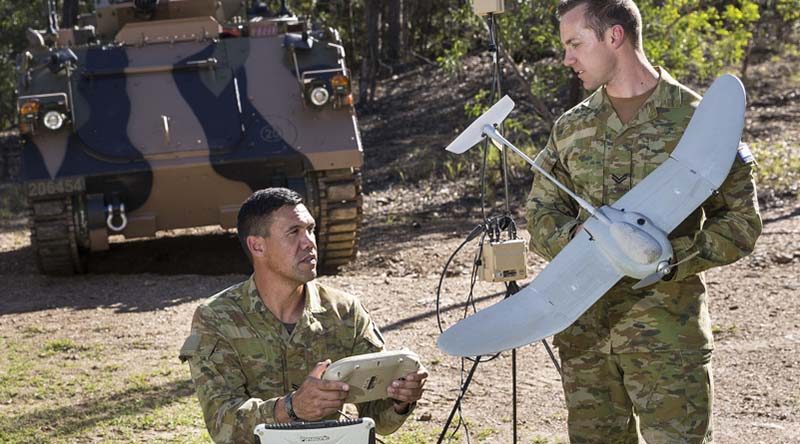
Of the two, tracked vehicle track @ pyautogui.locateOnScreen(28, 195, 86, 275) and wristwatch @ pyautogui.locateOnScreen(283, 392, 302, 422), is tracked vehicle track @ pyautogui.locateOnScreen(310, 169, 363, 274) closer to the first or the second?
tracked vehicle track @ pyautogui.locateOnScreen(28, 195, 86, 275)

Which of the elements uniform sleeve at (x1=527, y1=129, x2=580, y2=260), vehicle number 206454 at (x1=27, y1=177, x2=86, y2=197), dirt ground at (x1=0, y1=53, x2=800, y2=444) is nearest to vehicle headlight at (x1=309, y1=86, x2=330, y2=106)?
dirt ground at (x1=0, y1=53, x2=800, y2=444)

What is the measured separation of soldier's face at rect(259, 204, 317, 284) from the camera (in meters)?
4.10

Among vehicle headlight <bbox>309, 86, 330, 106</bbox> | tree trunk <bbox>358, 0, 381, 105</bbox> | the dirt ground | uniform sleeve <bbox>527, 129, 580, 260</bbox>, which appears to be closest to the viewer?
uniform sleeve <bbox>527, 129, 580, 260</bbox>

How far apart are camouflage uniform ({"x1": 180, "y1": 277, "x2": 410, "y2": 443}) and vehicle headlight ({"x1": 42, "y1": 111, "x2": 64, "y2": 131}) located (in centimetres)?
607

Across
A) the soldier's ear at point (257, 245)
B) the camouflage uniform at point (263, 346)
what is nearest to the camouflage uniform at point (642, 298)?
the camouflage uniform at point (263, 346)

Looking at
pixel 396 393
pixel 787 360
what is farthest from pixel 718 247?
pixel 787 360

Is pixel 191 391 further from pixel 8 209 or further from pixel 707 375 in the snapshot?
pixel 8 209

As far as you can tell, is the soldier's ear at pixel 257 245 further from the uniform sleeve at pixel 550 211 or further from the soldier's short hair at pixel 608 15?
the soldier's short hair at pixel 608 15

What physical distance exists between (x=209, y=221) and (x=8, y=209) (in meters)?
6.28

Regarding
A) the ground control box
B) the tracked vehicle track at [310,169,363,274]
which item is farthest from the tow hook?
the ground control box

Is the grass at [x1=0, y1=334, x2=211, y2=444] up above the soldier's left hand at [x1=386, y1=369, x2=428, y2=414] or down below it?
below

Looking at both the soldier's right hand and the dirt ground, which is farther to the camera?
the dirt ground

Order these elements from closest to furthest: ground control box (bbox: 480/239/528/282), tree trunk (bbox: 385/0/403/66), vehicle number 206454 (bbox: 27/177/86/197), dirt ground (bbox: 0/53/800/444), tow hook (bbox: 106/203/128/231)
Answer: ground control box (bbox: 480/239/528/282) < dirt ground (bbox: 0/53/800/444) < vehicle number 206454 (bbox: 27/177/86/197) < tow hook (bbox: 106/203/128/231) < tree trunk (bbox: 385/0/403/66)

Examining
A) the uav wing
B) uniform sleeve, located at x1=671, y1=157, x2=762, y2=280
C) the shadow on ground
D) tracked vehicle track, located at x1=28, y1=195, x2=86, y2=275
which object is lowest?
the shadow on ground
